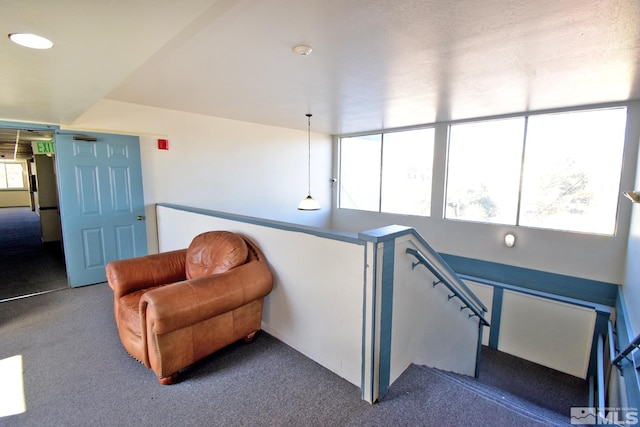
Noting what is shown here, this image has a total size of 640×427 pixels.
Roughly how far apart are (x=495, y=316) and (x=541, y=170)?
235 cm

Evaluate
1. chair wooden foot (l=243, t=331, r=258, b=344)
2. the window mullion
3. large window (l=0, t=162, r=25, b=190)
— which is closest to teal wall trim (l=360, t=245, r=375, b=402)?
chair wooden foot (l=243, t=331, r=258, b=344)

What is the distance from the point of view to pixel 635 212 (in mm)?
3371

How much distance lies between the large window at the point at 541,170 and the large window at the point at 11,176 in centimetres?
1855

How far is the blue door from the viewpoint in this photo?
357 cm

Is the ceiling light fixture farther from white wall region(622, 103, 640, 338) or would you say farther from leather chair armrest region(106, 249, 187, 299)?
leather chair armrest region(106, 249, 187, 299)

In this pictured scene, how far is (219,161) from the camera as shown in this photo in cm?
494

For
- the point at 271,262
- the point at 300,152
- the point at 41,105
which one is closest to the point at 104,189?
the point at 41,105

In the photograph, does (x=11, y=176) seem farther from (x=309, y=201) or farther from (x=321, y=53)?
(x=321, y=53)

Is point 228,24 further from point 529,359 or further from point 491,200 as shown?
point 529,359

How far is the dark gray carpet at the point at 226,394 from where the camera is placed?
1.69 metres

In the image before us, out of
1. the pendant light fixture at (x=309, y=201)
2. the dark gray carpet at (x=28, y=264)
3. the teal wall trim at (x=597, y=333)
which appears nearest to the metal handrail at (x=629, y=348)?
the teal wall trim at (x=597, y=333)

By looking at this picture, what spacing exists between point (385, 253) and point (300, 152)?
4.86 m

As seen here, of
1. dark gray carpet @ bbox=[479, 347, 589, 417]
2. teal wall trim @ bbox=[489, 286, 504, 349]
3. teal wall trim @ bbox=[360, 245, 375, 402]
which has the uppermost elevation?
teal wall trim @ bbox=[360, 245, 375, 402]

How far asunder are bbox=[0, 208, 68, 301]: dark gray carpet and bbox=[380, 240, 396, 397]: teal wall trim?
4139mm
